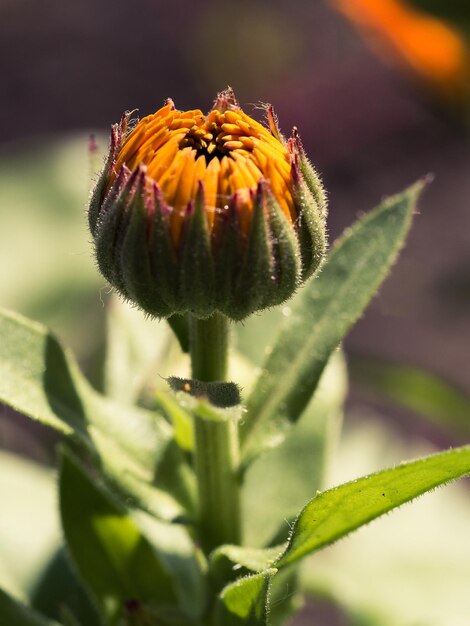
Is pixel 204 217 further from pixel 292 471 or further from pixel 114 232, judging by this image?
pixel 292 471

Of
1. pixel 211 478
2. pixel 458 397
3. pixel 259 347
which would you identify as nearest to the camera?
pixel 211 478

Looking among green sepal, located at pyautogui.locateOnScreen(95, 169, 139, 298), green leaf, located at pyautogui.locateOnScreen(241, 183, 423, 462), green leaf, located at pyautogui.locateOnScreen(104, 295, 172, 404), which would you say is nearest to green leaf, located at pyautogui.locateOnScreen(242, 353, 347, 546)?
green leaf, located at pyautogui.locateOnScreen(241, 183, 423, 462)

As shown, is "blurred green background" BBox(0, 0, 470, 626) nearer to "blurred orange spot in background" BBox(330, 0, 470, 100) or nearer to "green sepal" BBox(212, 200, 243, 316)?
"blurred orange spot in background" BBox(330, 0, 470, 100)

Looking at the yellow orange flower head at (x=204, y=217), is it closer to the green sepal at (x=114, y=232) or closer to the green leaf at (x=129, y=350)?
the green sepal at (x=114, y=232)

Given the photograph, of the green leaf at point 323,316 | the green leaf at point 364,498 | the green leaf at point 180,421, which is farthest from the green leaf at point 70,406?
the green leaf at point 364,498

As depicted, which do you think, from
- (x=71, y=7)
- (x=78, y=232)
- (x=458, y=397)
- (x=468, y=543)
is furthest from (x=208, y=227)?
(x=71, y=7)

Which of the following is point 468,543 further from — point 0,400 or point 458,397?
point 0,400
